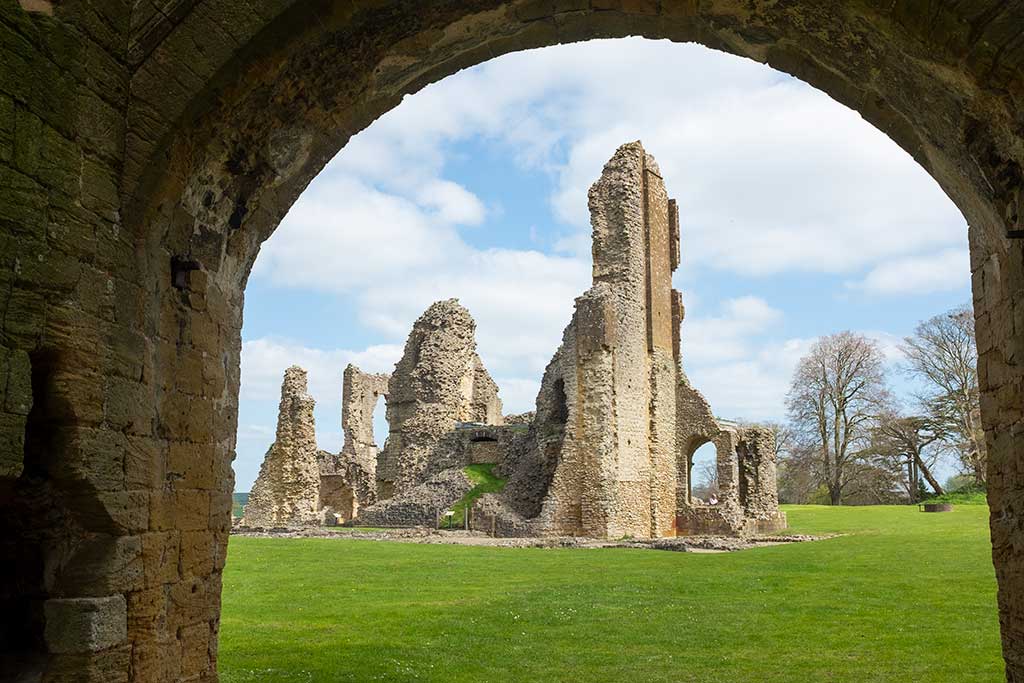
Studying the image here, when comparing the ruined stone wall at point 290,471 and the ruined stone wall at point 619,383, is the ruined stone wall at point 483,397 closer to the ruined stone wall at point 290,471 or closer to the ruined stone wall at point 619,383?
the ruined stone wall at point 290,471

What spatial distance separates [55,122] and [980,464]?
36539 millimetres

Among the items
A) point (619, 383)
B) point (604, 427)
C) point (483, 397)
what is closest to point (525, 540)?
point (604, 427)

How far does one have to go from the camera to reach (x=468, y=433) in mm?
31766

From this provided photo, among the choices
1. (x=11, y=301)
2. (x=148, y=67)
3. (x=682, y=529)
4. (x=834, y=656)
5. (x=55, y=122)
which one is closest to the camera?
(x=11, y=301)

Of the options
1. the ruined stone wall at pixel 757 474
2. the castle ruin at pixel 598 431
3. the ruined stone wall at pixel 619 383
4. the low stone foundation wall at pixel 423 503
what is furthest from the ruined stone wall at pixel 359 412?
the ruined stone wall at pixel 757 474

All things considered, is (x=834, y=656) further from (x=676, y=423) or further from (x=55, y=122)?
(x=676, y=423)

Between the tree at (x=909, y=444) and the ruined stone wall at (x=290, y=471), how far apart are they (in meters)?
24.9

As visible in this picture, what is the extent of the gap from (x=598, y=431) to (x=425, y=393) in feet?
34.9

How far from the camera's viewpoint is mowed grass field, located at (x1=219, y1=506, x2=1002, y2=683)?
309 inches

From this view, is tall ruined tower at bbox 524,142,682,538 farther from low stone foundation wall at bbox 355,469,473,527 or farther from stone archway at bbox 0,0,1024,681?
stone archway at bbox 0,0,1024,681

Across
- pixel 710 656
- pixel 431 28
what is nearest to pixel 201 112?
pixel 431 28

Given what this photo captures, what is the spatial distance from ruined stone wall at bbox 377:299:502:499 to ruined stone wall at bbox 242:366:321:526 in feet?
10.7

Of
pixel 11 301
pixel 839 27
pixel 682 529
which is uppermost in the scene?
pixel 839 27

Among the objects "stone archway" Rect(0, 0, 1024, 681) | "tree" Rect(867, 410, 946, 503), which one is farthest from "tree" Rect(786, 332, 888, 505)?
"stone archway" Rect(0, 0, 1024, 681)
